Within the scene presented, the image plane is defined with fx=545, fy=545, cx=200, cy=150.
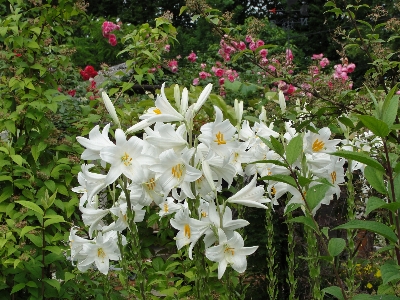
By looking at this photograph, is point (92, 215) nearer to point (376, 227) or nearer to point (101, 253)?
point (101, 253)

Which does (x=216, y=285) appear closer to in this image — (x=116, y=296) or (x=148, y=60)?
(x=116, y=296)

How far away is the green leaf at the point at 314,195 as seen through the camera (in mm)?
1358

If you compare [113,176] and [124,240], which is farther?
[124,240]

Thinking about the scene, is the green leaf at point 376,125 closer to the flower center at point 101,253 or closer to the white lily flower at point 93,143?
the white lily flower at point 93,143

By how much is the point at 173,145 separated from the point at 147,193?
209mm

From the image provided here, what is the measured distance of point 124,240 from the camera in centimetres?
231

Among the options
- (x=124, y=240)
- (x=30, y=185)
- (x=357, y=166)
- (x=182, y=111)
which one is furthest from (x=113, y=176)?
(x=30, y=185)

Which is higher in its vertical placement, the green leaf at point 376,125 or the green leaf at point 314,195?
the green leaf at point 376,125

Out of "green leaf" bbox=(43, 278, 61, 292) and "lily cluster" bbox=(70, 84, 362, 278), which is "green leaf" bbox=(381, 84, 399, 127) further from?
"green leaf" bbox=(43, 278, 61, 292)

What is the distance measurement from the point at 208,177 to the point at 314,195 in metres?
0.36

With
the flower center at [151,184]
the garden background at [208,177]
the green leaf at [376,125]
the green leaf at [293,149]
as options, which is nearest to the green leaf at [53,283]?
the garden background at [208,177]

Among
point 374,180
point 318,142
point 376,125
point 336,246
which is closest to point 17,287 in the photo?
point 318,142

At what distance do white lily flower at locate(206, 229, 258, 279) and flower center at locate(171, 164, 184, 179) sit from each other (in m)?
0.24

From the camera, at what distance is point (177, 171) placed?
1.64 metres
